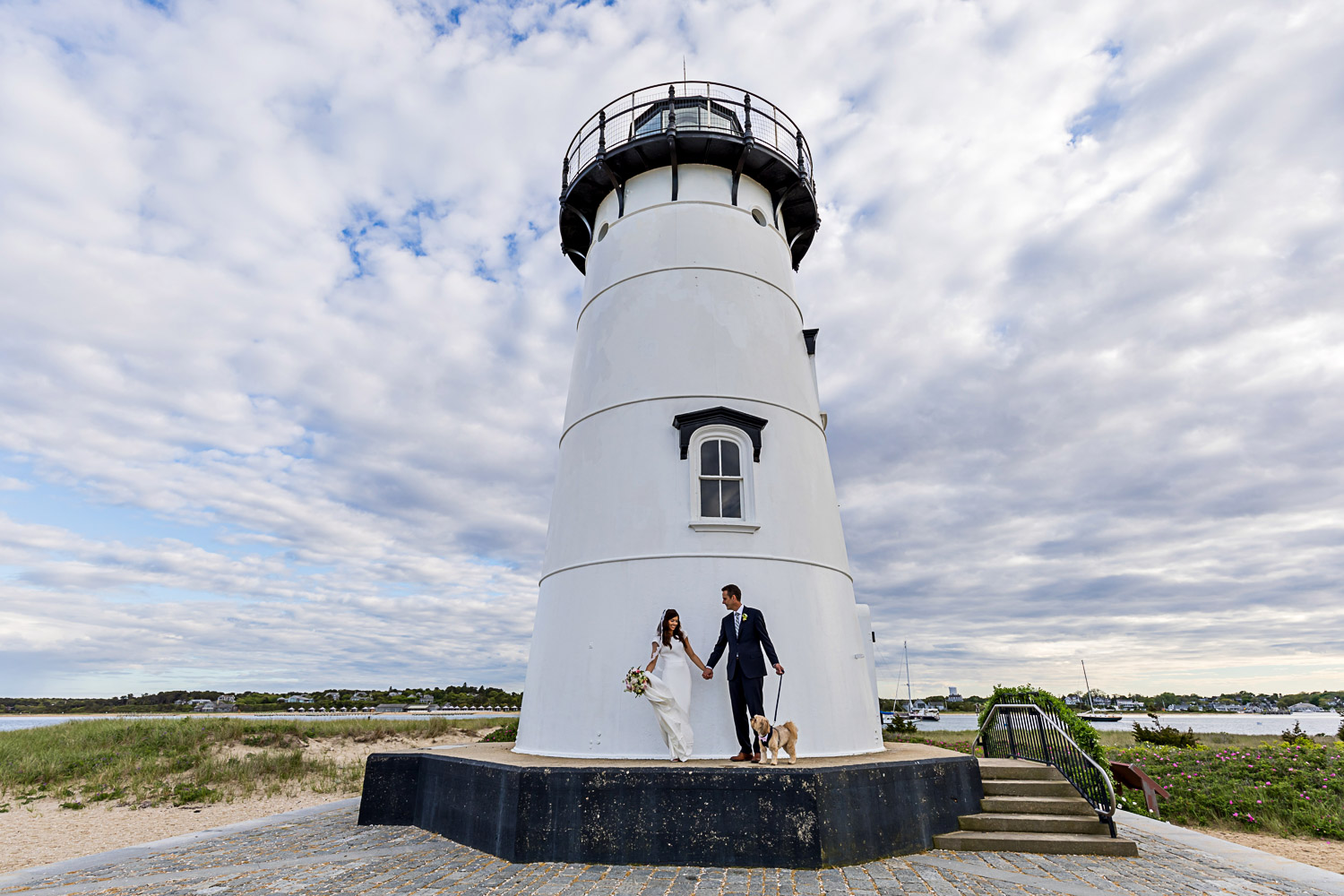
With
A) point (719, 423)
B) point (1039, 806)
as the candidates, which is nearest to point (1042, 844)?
point (1039, 806)

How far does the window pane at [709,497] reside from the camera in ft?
28.6

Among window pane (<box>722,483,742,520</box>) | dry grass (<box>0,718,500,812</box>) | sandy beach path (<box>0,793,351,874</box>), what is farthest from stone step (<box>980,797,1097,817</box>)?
dry grass (<box>0,718,500,812</box>)

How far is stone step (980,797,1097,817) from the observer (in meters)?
7.76

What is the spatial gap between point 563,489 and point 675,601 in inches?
105

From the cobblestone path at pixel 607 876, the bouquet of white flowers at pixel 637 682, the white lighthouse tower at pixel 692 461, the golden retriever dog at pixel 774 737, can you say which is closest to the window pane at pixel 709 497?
the white lighthouse tower at pixel 692 461

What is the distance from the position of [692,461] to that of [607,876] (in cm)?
464

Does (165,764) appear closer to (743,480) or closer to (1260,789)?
(743,480)

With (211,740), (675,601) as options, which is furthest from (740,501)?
(211,740)

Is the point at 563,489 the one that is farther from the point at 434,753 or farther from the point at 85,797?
the point at 85,797

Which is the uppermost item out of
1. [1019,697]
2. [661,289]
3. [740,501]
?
[661,289]

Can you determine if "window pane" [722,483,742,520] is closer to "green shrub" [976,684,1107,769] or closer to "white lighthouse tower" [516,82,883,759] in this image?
"white lighthouse tower" [516,82,883,759]

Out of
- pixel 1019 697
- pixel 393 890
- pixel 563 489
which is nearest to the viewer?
pixel 393 890

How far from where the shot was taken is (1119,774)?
11656mm

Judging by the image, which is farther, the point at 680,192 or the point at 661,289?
the point at 680,192
